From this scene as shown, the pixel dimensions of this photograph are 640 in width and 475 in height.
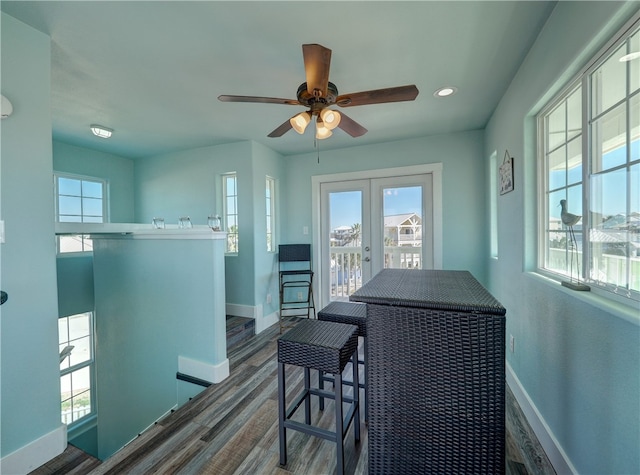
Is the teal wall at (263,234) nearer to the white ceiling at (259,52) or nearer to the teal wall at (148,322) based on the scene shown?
the white ceiling at (259,52)

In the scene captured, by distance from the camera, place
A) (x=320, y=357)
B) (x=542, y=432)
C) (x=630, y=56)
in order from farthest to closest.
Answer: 1. (x=542, y=432)
2. (x=320, y=357)
3. (x=630, y=56)

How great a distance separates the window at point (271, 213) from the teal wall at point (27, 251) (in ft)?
8.05

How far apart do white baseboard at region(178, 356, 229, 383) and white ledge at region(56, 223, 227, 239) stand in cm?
113

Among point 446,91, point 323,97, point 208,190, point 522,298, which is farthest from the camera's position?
point 208,190

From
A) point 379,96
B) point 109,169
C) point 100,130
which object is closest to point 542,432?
point 379,96

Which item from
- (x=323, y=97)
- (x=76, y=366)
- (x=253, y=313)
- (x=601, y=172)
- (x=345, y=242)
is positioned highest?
Answer: (x=323, y=97)

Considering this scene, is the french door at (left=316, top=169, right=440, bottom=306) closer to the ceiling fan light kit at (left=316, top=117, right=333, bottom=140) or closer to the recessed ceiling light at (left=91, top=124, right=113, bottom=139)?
the ceiling fan light kit at (left=316, top=117, right=333, bottom=140)

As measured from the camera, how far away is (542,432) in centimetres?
153

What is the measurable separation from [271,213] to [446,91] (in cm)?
265

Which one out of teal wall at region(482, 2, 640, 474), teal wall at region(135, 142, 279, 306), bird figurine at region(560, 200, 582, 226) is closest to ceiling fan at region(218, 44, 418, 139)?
teal wall at region(482, 2, 640, 474)

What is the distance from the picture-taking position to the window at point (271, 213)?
3.88 meters

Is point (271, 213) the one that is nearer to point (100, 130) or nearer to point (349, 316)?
point (100, 130)

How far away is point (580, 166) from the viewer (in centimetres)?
134

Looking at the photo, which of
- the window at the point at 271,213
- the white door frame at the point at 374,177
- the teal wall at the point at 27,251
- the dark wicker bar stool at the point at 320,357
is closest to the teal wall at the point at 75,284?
the teal wall at the point at 27,251
